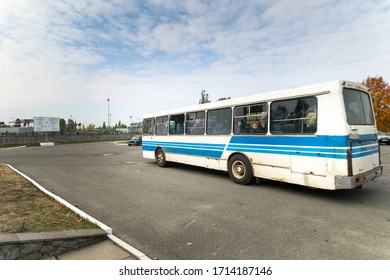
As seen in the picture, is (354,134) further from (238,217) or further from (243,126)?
(238,217)

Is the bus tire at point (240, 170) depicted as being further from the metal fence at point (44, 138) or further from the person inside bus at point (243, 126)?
the metal fence at point (44, 138)

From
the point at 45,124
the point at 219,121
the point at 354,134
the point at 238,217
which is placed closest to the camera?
the point at 238,217

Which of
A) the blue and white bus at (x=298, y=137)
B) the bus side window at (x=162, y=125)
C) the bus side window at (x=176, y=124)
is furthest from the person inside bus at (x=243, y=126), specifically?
the bus side window at (x=162, y=125)

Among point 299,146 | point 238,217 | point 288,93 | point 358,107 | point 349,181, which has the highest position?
point 288,93

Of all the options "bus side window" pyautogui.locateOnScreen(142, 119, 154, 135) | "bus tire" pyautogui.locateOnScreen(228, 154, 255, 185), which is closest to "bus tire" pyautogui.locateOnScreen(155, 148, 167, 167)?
"bus side window" pyautogui.locateOnScreen(142, 119, 154, 135)

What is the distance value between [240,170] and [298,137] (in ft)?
7.92

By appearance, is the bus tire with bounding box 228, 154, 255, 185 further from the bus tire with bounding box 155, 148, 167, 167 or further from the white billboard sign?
the white billboard sign

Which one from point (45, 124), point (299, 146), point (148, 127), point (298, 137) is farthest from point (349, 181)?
point (45, 124)

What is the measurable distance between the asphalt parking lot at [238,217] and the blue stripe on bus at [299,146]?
1200 mm

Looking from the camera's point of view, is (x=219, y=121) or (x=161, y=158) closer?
(x=219, y=121)

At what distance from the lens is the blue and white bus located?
19.1ft

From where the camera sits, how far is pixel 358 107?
6.43 metres

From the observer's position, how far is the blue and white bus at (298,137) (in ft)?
19.1
